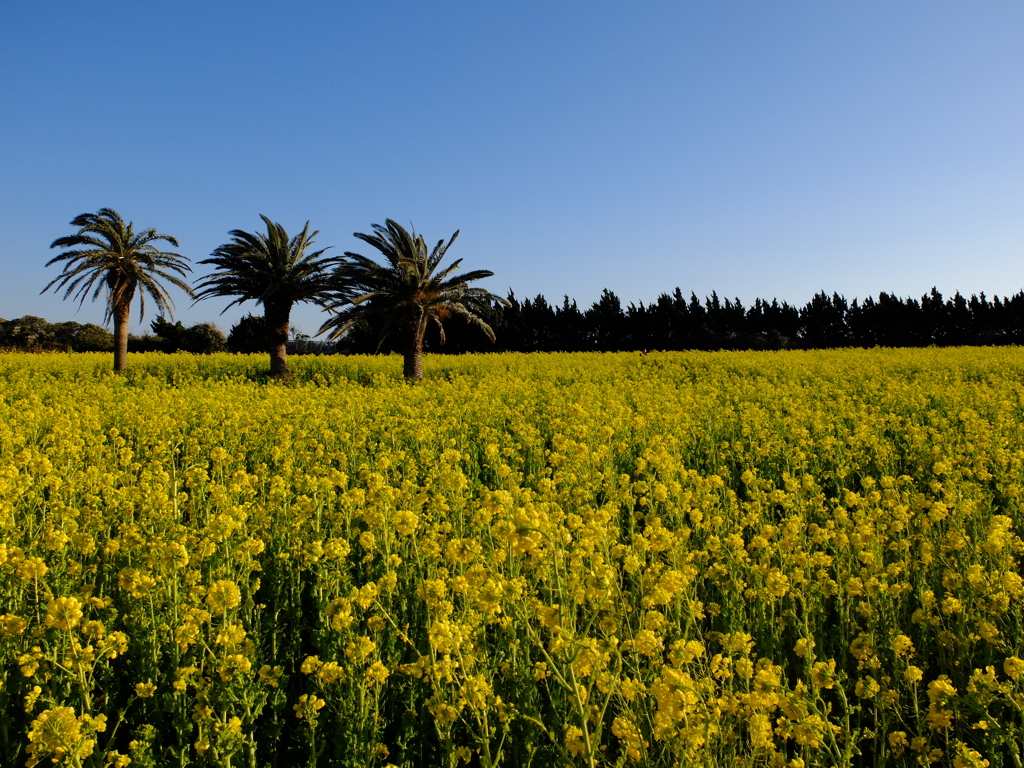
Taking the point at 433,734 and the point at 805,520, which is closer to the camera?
the point at 433,734

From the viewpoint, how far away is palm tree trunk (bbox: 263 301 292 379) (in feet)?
68.7

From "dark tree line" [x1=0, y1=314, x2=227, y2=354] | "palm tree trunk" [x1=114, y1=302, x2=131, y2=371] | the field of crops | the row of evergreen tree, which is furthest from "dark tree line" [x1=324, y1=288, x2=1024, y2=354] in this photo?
the field of crops

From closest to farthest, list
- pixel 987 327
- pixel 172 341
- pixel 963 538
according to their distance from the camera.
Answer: pixel 963 538 → pixel 987 327 → pixel 172 341

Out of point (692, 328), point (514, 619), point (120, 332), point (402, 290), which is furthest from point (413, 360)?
point (692, 328)

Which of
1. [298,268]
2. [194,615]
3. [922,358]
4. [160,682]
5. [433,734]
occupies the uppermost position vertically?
[298,268]

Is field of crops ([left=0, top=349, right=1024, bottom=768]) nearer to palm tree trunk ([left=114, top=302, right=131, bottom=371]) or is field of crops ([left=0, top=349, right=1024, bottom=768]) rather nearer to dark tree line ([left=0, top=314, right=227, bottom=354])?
palm tree trunk ([left=114, top=302, right=131, bottom=371])

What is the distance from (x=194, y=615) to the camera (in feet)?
8.23

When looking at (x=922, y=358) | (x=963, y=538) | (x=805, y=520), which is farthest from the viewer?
(x=922, y=358)

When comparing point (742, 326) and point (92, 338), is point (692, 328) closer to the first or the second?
point (742, 326)

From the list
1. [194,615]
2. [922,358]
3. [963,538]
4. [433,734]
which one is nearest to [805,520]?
[963,538]

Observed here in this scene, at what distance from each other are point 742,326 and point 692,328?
167 inches

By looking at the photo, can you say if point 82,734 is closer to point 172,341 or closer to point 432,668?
point 432,668

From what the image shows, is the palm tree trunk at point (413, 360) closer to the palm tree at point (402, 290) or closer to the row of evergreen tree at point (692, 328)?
the palm tree at point (402, 290)

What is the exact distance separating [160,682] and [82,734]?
815 millimetres
